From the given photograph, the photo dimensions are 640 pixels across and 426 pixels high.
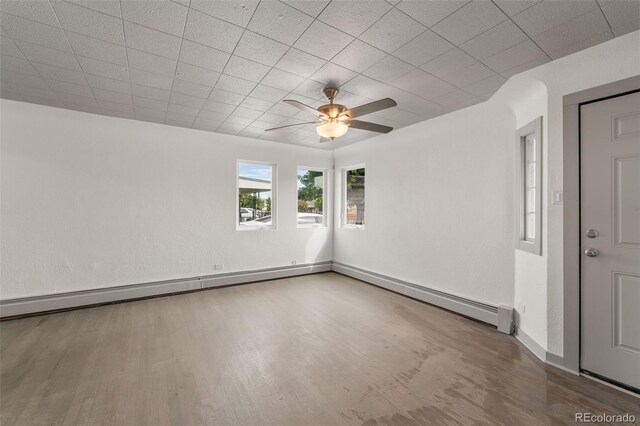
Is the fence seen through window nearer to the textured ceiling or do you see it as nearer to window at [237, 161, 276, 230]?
window at [237, 161, 276, 230]

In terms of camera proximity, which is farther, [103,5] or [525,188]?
[525,188]

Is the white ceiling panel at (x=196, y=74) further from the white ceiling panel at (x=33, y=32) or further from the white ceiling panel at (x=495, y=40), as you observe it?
the white ceiling panel at (x=495, y=40)

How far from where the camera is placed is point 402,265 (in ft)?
15.7

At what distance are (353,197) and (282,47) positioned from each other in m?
4.04

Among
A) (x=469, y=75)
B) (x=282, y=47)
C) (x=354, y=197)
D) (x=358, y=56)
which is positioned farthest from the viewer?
(x=354, y=197)

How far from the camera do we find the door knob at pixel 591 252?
2349 mm

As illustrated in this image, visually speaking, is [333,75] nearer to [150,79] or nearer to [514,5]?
[514,5]

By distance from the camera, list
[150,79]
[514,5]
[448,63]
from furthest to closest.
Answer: [150,79] < [448,63] < [514,5]

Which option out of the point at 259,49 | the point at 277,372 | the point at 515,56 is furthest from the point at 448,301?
the point at 259,49

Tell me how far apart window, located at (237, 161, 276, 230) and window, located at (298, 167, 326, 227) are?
2.15ft

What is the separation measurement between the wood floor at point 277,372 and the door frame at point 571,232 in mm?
265

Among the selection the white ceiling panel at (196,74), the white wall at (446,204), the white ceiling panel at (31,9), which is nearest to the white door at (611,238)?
the white wall at (446,204)

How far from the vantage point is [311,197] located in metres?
6.34
